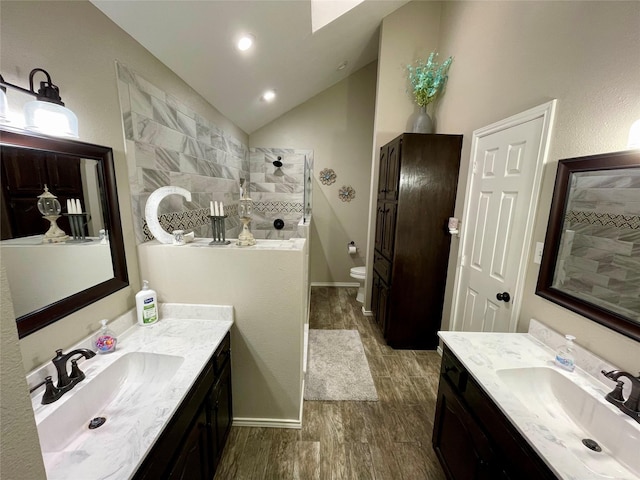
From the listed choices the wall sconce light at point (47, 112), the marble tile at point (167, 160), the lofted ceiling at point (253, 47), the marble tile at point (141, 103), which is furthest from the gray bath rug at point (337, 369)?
the lofted ceiling at point (253, 47)

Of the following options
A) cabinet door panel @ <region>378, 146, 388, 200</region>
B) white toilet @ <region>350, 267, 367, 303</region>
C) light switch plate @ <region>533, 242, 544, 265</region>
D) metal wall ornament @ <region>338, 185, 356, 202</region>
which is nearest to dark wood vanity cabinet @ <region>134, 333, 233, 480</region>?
light switch plate @ <region>533, 242, 544, 265</region>

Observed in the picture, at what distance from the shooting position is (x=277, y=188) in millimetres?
4406

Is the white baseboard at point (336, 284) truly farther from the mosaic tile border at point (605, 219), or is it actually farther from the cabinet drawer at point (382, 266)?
the mosaic tile border at point (605, 219)

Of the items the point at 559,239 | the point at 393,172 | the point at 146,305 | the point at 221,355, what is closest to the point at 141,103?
the point at 146,305

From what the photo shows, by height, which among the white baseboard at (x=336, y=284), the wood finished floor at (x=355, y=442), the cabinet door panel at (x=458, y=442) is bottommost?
the wood finished floor at (x=355, y=442)

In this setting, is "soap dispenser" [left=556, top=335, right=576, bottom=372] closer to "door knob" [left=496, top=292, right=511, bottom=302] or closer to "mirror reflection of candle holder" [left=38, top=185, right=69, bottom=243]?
"door knob" [left=496, top=292, right=511, bottom=302]

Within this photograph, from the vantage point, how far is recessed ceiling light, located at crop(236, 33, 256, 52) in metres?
1.99

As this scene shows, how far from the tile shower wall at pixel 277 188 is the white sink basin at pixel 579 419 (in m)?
3.52

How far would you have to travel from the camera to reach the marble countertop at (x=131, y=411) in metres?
0.81

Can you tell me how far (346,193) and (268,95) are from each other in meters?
1.87

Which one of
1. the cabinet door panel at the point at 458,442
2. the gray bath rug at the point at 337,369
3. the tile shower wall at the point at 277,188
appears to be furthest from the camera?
the tile shower wall at the point at 277,188

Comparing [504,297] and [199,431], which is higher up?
[504,297]

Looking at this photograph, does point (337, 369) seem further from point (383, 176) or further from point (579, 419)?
point (383, 176)

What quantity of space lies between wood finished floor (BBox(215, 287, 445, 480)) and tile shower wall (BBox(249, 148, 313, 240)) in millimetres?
2741
